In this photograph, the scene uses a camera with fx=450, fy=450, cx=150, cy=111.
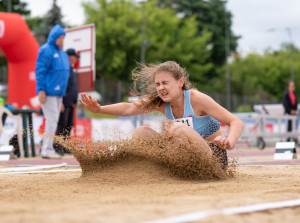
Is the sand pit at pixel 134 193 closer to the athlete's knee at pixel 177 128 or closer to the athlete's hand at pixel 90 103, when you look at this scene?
the athlete's knee at pixel 177 128

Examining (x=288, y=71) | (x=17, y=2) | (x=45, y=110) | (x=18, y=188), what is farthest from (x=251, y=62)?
(x=18, y=188)

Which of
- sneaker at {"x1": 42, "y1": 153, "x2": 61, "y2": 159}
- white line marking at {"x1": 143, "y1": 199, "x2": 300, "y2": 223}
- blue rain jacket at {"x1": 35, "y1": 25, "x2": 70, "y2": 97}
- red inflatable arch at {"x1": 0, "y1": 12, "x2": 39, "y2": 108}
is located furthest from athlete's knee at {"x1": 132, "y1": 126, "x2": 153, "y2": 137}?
red inflatable arch at {"x1": 0, "y1": 12, "x2": 39, "y2": 108}

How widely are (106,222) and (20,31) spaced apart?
42.4 ft

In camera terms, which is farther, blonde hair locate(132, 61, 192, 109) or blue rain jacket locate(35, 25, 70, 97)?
blue rain jacket locate(35, 25, 70, 97)

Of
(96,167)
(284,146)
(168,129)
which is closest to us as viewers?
(168,129)

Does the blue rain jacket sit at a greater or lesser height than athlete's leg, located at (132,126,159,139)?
greater

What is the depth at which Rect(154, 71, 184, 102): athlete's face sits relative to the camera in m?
4.50

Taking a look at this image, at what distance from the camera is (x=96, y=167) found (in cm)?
465

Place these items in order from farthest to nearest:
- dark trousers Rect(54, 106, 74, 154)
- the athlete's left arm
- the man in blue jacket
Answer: dark trousers Rect(54, 106, 74, 154) < the man in blue jacket < the athlete's left arm

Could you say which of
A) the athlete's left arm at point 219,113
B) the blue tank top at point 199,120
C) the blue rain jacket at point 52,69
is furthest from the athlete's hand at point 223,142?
the blue rain jacket at point 52,69

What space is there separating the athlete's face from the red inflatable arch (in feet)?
34.7

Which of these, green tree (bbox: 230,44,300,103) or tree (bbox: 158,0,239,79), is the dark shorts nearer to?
tree (bbox: 158,0,239,79)

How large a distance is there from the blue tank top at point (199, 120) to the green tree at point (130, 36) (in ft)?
118

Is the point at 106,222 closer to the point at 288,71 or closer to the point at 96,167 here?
the point at 96,167
